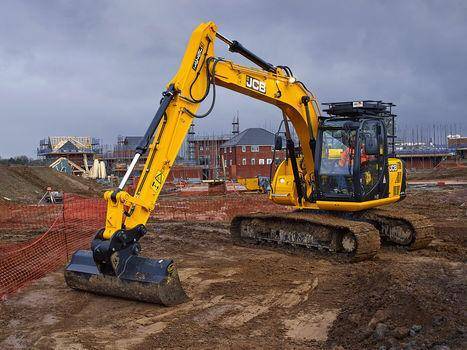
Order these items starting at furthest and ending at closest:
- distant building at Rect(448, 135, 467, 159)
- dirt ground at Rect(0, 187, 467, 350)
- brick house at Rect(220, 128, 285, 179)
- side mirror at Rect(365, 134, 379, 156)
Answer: distant building at Rect(448, 135, 467, 159) < brick house at Rect(220, 128, 285, 179) < side mirror at Rect(365, 134, 379, 156) < dirt ground at Rect(0, 187, 467, 350)

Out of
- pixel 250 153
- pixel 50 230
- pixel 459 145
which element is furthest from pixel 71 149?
pixel 50 230

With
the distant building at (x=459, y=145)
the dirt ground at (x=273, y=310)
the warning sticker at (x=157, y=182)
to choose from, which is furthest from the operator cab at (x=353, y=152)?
the distant building at (x=459, y=145)

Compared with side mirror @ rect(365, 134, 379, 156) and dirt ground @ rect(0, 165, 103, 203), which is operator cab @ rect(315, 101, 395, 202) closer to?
side mirror @ rect(365, 134, 379, 156)

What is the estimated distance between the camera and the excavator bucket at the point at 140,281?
7375 mm

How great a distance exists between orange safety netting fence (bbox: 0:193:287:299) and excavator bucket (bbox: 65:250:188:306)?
69.5 inches

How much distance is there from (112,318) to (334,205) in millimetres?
5507

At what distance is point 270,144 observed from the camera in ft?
245

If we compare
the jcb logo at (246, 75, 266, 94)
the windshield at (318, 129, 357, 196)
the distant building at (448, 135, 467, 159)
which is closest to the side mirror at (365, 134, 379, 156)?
the windshield at (318, 129, 357, 196)

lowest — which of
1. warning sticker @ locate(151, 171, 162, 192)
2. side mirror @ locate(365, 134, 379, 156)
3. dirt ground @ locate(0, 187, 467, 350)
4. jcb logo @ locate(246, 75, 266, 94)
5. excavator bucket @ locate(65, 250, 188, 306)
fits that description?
dirt ground @ locate(0, 187, 467, 350)

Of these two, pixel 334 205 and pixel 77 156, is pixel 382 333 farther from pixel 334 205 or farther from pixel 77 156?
pixel 77 156

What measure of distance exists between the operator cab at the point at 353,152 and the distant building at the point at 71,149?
67662mm

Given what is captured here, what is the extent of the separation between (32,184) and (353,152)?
104ft

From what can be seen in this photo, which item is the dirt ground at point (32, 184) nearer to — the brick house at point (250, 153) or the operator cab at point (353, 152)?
the operator cab at point (353, 152)

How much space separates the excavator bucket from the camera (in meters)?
7.38
